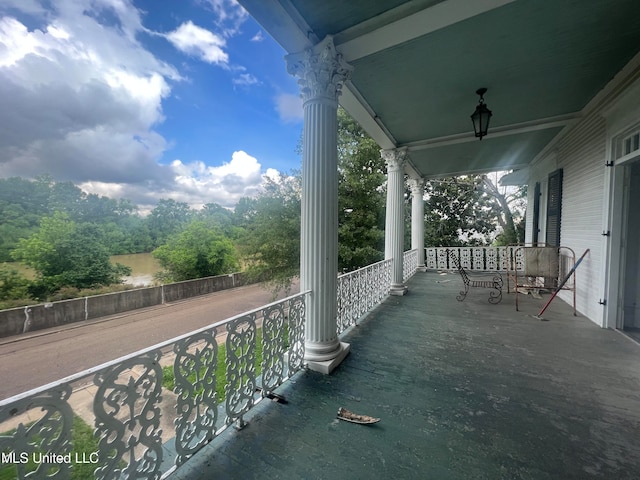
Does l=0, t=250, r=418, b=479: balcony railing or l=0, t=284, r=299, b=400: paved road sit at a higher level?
l=0, t=250, r=418, b=479: balcony railing

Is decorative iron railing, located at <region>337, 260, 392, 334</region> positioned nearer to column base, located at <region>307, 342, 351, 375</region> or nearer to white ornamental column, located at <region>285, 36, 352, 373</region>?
column base, located at <region>307, 342, 351, 375</region>

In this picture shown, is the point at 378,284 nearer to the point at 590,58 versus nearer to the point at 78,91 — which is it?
the point at 590,58

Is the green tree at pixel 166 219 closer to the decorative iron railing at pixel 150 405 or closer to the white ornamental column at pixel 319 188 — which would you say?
the white ornamental column at pixel 319 188

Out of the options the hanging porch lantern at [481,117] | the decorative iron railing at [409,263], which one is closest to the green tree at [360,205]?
the decorative iron railing at [409,263]

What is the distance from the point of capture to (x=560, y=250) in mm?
4855

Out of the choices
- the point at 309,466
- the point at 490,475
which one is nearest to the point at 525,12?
the point at 490,475

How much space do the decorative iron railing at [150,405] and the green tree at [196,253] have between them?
17.4m

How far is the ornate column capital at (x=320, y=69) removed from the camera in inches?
91.9

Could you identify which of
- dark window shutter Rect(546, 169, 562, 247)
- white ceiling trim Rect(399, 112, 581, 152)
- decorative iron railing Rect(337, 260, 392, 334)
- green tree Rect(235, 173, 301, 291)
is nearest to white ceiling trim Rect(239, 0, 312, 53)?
decorative iron railing Rect(337, 260, 392, 334)

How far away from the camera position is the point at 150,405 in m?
1.31

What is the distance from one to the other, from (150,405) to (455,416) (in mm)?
2021

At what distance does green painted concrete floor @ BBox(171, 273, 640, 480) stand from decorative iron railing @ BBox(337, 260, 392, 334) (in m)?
0.41

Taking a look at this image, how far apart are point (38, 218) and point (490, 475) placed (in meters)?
22.6

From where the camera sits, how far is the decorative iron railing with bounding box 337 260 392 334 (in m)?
3.46
